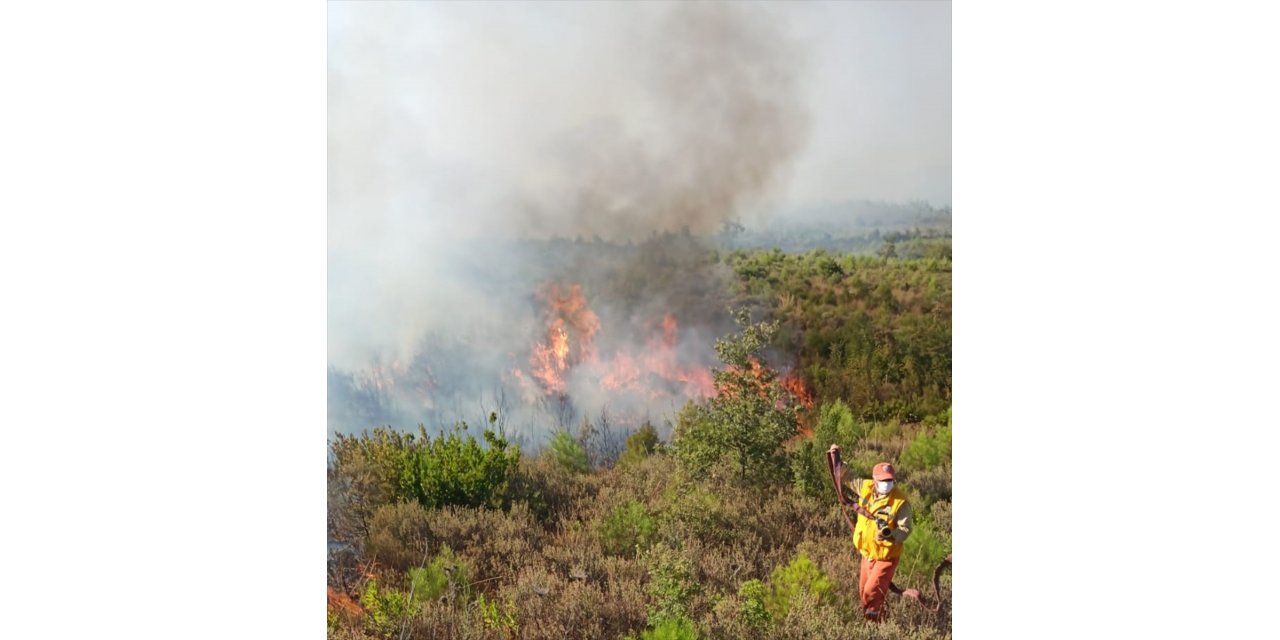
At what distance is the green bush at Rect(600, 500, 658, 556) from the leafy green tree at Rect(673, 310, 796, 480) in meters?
0.34

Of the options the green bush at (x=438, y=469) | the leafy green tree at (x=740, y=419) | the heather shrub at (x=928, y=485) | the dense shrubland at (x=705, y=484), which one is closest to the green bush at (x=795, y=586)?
the dense shrubland at (x=705, y=484)

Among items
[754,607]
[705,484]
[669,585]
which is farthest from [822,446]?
[669,585]

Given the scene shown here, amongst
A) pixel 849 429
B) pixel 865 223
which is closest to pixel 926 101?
pixel 865 223

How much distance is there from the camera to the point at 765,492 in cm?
631

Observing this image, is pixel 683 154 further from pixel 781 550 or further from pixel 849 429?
pixel 781 550

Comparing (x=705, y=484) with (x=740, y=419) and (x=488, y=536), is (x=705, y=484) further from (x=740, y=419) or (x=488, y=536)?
(x=488, y=536)

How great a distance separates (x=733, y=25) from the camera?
6.28 m

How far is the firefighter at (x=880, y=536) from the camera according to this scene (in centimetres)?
615

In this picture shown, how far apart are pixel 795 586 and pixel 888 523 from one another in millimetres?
524

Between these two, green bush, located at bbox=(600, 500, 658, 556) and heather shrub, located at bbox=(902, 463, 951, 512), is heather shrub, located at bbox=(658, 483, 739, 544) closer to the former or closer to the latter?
green bush, located at bbox=(600, 500, 658, 556)

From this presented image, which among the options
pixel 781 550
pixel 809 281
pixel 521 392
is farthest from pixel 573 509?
pixel 809 281

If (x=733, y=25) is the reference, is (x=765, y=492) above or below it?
below

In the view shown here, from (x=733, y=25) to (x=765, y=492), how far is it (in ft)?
7.30
